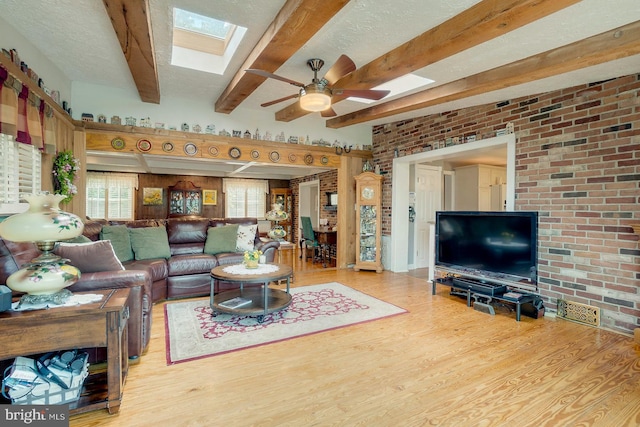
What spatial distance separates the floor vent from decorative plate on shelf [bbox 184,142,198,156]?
17.0 feet

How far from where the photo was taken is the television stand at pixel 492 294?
3.38 metres

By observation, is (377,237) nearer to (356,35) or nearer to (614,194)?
(614,194)

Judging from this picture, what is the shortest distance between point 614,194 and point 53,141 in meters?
5.70

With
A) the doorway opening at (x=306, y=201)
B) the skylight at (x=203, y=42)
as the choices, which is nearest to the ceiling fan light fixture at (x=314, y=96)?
the skylight at (x=203, y=42)

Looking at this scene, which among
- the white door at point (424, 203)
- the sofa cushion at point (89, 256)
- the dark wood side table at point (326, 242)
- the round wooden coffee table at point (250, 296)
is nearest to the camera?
the sofa cushion at point (89, 256)

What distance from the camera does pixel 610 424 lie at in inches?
68.4

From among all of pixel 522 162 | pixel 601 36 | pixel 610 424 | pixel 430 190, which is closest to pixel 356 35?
pixel 601 36

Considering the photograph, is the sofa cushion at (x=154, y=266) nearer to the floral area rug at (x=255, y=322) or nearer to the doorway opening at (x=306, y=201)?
the floral area rug at (x=255, y=322)

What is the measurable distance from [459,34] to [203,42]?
2.58m

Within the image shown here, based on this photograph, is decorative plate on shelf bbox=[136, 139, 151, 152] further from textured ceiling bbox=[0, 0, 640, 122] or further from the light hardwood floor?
the light hardwood floor

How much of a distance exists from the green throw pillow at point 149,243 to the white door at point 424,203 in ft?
14.5

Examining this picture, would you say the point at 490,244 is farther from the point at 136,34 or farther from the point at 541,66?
the point at 136,34

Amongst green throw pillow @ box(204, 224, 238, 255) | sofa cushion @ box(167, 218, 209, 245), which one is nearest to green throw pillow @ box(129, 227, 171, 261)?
sofa cushion @ box(167, 218, 209, 245)

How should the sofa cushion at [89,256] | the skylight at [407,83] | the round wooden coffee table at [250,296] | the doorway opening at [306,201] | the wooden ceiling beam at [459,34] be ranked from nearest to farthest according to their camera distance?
the wooden ceiling beam at [459,34] < the sofa cushion at [89,256] < the round wooden coffee table at [250,296] < the skylight at [407,83] < the doorway opening at [306,201]
